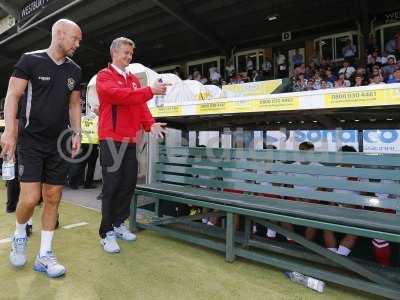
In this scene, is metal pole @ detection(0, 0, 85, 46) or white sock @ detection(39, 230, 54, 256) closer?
white sock @ detection(39, 230, 54, 256)

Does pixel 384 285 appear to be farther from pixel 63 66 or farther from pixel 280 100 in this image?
pixel 63 66

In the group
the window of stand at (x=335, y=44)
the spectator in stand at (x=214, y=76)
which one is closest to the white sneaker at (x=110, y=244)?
the window of stand at (x=335, y=44)

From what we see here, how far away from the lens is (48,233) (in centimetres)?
266

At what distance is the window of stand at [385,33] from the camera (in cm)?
1190

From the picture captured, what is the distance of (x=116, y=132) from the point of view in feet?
9.98

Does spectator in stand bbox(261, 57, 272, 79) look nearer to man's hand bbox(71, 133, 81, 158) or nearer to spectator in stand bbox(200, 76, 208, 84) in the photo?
spectator in stand bbox(200, 76, 208, 84)

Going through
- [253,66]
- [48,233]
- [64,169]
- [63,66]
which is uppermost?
[253,66]

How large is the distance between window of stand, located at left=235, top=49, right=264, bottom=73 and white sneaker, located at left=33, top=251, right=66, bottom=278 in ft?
44.9

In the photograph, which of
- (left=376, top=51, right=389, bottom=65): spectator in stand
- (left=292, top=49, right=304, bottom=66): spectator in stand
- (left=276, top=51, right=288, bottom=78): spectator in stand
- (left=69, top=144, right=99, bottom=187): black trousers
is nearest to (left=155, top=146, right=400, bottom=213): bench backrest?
(left=69, top=144, right=99, bottom=187): black trousers

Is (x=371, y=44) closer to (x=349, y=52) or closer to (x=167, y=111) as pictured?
(x=349, y=52)

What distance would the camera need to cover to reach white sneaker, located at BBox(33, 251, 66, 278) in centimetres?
251

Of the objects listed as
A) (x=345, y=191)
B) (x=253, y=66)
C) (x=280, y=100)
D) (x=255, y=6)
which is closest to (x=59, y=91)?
(x=280, y=100)

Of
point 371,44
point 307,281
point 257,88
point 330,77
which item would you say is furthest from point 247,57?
point 307,281

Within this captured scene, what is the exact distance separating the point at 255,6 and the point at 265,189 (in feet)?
34.1
